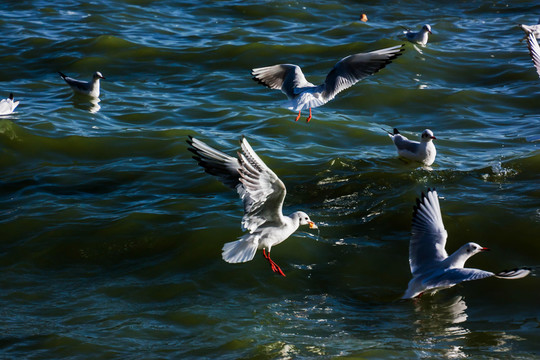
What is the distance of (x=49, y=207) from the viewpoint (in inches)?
360

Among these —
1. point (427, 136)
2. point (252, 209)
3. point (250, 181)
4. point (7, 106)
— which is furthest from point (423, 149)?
point (7, 106)

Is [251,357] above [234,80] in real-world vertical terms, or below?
below

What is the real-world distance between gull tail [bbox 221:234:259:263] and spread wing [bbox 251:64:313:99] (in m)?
3.99

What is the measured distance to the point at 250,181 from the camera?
20.8 feet

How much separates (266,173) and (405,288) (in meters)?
2.09

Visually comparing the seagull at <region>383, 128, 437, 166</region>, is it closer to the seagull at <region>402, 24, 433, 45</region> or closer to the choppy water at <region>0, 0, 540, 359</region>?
the choppy water at <region>0, 0, 540, 359</region>

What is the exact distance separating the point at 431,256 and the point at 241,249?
186 cm

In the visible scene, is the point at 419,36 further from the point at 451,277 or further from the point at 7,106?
the point at 451,277

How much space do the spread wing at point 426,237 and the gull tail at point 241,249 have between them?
1563 millimetres

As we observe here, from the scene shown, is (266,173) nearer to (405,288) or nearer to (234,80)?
(405,288)

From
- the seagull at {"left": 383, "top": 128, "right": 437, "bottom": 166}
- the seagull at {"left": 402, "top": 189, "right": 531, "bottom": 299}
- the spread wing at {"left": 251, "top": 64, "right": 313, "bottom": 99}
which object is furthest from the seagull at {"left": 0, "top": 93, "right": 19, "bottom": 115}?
the seagull at {"left": 402, "top": 189, "right": 531, "bottom": 299}

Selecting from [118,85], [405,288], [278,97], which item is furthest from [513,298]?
[118,85]

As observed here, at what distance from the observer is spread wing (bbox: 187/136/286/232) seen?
6270mm

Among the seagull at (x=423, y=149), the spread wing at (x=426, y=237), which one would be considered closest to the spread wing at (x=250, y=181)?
the spread wing at (x=426, y=237)
